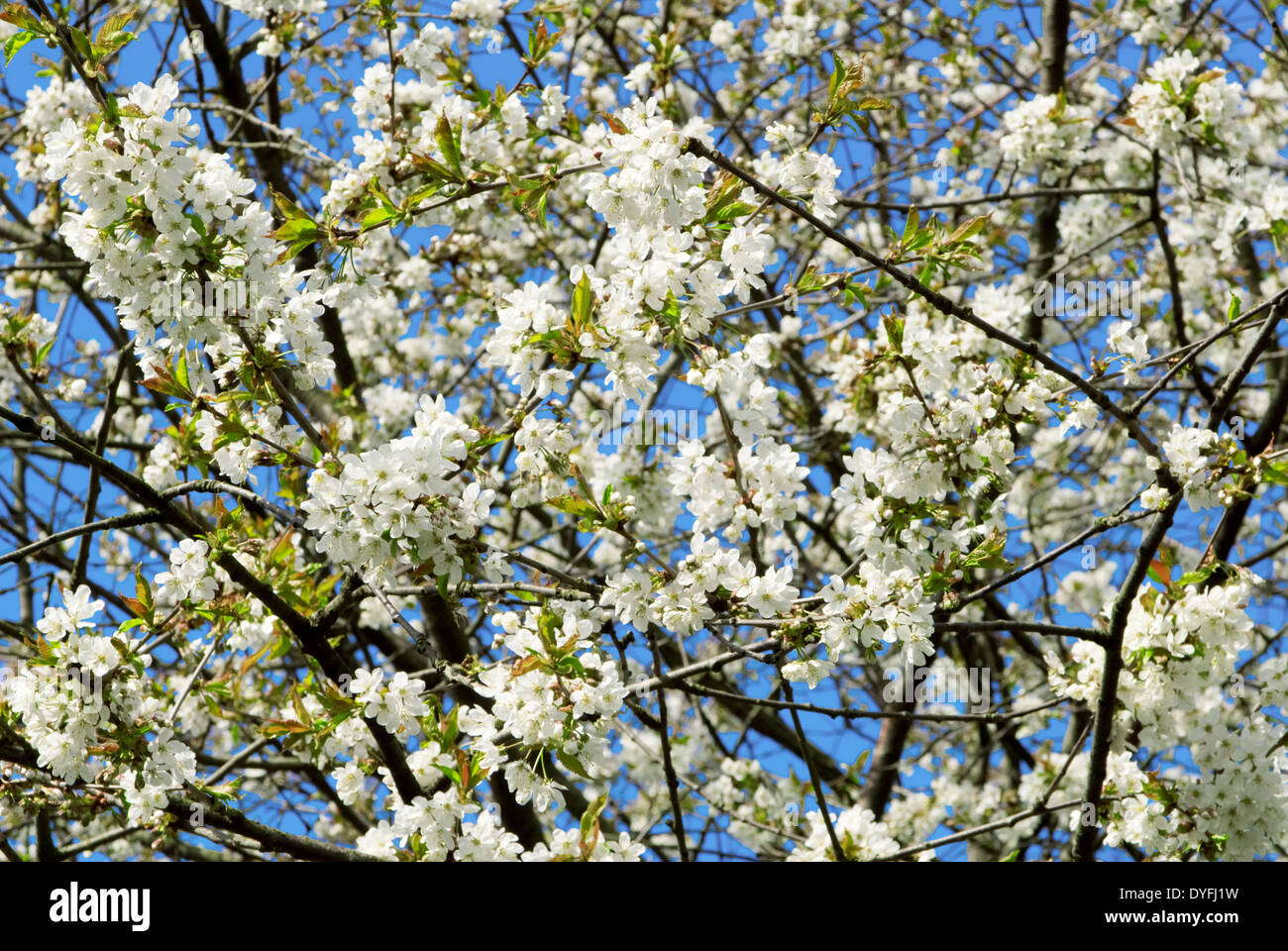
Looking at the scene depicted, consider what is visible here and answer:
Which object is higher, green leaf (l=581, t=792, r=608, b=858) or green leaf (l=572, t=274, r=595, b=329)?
green leaf (l=572, t=274, r=595, b=329)

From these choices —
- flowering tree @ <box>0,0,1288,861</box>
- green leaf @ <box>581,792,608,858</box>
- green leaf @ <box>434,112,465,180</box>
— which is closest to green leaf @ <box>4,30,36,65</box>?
flowering tree @ <box>0,0,1288,861</box>

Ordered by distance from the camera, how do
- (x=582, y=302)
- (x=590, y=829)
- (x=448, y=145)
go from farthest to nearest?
(x=448, y=145) → (x=582, y=302) → (x=590, y=829)

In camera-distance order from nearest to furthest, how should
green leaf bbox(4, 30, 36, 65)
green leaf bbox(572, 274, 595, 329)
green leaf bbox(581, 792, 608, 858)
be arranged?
green leaf bbox(581, 792, 608, 858) < green leaf bbox(572, 274, 595, 329) < green leaf bbox(4, 30, 36, 65)

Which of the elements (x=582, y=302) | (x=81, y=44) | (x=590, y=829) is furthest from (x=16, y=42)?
(x=590, y=829)

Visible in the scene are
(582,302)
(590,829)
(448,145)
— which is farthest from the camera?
(448,145)

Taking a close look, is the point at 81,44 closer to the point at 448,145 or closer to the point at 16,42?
the point at 16,42

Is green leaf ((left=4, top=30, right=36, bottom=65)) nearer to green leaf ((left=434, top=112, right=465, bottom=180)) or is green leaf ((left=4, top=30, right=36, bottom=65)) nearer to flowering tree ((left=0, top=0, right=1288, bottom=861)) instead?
flowering tree ((left=0, top=0, right=1288, bottom=861))

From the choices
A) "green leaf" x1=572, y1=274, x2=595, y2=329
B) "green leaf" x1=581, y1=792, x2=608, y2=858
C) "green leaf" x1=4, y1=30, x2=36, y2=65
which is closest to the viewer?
"green leaf" x1=581, y1=792, x2=608, y2=858

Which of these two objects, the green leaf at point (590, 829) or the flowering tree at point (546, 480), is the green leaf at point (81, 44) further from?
the green leaf at point (590, 829)

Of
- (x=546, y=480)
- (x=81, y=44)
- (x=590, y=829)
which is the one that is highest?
(x=81, y=44)

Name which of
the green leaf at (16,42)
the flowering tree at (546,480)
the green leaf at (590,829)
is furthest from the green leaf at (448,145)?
the green leaf at (590,829)

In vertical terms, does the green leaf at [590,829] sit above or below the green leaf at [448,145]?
below

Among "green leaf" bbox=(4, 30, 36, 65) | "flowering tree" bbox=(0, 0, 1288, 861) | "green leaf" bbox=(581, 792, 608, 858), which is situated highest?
"green leaf" bbox=(4, 30, 36, 65)

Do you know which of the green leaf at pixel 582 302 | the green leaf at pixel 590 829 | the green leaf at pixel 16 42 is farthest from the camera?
the green leaf at pixel 16 42
